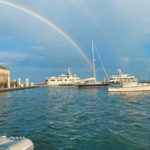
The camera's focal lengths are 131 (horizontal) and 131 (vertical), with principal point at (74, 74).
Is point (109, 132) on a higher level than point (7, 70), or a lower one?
lower

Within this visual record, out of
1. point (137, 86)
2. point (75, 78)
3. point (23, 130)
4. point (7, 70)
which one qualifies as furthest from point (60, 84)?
point (23, 130)

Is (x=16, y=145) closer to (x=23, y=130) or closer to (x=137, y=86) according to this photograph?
(x=23, y=130)

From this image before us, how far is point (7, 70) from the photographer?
61188 mm

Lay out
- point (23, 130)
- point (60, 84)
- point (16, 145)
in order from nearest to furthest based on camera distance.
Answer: point (16, 145) < point (23, 130) < point (60, 84)

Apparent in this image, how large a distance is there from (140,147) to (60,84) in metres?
104

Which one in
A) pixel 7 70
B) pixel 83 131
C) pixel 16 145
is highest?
pixel 7 70

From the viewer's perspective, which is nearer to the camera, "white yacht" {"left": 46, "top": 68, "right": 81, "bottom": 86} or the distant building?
the distant building

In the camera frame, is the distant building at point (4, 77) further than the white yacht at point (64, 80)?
No

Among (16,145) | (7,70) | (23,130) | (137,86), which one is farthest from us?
(7,70)

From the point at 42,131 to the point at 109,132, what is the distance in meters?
4.76

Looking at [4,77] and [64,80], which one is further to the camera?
[64,80]

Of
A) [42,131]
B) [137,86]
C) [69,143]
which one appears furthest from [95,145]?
[137,86]

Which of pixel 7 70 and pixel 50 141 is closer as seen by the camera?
pixel 50 141

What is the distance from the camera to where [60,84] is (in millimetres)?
109750
